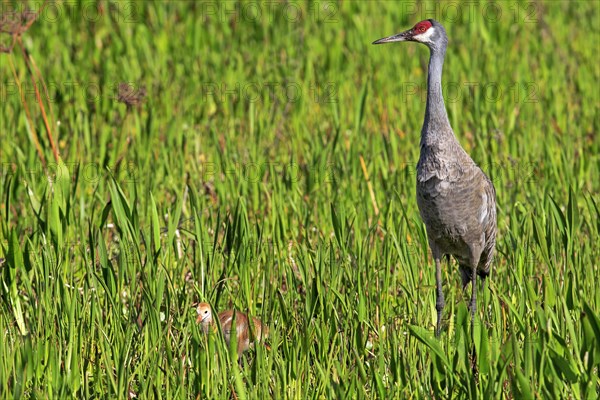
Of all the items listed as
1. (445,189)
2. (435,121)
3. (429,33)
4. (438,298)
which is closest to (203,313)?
(438,298)

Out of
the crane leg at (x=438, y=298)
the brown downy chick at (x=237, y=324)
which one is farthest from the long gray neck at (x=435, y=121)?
the brown downy chick at (x=237, y=324)

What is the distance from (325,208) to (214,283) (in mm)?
1258

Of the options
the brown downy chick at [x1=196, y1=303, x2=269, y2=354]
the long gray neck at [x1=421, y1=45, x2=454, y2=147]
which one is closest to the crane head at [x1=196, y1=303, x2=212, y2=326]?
the brown downy chick at [x1=196, y1=303, x2=269, y2=354]

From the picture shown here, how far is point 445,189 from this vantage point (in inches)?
185

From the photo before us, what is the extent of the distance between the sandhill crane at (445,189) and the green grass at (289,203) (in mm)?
159

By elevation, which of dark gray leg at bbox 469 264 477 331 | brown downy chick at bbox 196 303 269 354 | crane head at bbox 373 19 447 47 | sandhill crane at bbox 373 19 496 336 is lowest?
dark gray leg at bbox 469 264 477 331

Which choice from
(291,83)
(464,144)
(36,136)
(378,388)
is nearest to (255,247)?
(378,388)

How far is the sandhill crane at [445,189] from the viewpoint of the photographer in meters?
4.67

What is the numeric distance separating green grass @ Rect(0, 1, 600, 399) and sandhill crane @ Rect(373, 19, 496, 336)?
16 cm

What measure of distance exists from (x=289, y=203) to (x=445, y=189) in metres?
1.50

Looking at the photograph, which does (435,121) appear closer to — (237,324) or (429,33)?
(429,33)

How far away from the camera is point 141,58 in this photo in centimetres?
888

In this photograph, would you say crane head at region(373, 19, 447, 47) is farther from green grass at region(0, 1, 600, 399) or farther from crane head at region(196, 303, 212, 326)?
crane head at region(196, 303, 212, 326)

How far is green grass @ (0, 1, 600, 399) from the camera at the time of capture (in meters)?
3.90
